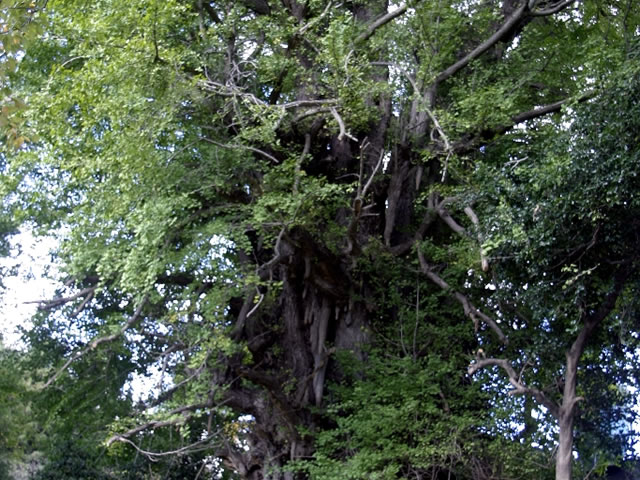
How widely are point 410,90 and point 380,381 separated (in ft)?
13.5

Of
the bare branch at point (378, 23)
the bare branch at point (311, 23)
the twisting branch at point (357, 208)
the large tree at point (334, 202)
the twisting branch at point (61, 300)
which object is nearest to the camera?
the large tree at point (334, 202)

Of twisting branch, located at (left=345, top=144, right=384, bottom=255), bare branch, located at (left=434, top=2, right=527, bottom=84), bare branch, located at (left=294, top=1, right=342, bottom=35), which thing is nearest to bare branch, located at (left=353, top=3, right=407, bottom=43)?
bare branch, located at (left=294, top=1, right=342, bottom=35)

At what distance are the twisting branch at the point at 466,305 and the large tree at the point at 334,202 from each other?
64 mm

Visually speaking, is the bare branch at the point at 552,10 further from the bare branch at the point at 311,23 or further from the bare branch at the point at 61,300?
the bare branch at the point at 61,300

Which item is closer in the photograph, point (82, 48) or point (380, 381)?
point (82, 48)

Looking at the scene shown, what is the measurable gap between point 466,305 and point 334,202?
2.09m

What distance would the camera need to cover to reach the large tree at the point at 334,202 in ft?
29.4

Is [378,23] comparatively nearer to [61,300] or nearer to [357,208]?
[357,208]

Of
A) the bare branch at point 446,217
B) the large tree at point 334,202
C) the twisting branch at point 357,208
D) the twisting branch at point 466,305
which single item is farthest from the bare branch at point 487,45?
the twisting branch at point 466,305

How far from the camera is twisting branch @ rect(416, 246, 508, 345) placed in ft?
32.7

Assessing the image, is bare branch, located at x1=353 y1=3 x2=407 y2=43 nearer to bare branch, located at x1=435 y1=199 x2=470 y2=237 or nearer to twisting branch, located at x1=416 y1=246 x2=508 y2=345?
bare branch, located at x1=435 y1=199 x2=470 y2=237

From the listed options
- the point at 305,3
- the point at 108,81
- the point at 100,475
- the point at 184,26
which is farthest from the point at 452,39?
the point at 100,475

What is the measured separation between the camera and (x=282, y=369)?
38.7 feet

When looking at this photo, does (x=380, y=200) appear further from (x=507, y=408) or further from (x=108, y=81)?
(x=108, y=81)
